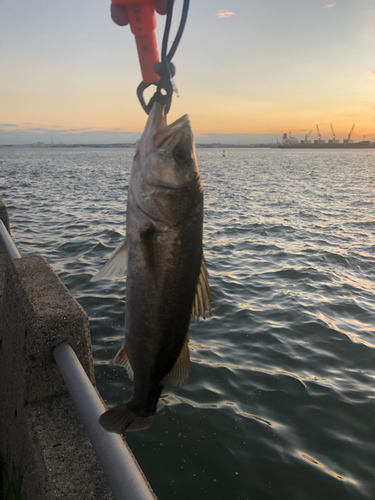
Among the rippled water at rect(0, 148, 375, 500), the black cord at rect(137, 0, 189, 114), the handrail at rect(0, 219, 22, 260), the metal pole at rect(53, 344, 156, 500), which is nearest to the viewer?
the metal pole at rect(53, 344, 156, 500)

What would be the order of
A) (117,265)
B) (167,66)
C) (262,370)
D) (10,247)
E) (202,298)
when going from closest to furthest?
1. (167,66)
2. (202,298)
3. (117,265)
4. (10,247)
5. (262,370)

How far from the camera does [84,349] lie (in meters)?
2.98

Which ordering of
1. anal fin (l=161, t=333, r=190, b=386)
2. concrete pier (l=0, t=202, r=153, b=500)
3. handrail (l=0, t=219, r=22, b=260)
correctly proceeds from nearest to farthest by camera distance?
anal fin (l=161, t=333, r=190, b=386)
concrete pier (l=0, t=202, r=153, b=500)
handrail (l=0, t=219, r=22, b=260)

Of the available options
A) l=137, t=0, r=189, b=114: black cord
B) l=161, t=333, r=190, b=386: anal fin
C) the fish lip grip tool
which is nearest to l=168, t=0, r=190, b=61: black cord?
l=137, t=0, r=189, b=114: black cord

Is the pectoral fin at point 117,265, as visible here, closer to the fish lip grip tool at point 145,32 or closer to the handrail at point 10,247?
the fish lip grip tool at point 145,32

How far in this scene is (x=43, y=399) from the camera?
2.88 m

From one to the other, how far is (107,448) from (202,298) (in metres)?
0.86

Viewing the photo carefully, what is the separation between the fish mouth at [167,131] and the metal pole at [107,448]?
4.80 feet

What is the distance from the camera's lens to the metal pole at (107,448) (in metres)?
1.60

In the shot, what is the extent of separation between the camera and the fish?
70.0 inches

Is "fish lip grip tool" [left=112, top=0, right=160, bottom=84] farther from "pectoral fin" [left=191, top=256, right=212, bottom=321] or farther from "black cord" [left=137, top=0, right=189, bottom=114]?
"pectoral fin" [left=191, top=256, right=212, bottom=321]

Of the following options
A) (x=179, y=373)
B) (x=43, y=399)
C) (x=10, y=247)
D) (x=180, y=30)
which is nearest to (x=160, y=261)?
(x=179, y=373)

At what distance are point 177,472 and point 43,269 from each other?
3.01 metres

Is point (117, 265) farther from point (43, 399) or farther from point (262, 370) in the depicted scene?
point (262, 370)
